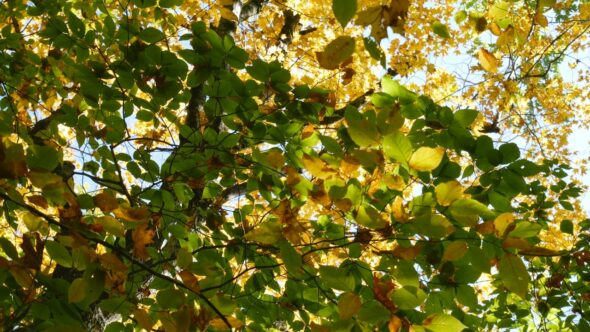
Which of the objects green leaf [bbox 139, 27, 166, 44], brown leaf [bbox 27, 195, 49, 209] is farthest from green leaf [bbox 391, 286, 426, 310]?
green leaf [bbox 139, 27, 166, 44]

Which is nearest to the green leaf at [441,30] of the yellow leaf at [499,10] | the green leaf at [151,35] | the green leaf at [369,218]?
the yellow leaf at [499,10]

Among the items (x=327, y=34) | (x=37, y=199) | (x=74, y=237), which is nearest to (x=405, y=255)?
(x=74, y=237)

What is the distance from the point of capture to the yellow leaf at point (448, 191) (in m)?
1.09

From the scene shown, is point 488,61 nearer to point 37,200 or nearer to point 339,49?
point 339,49

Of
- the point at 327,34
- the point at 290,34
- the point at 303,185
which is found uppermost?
the point at 327,34

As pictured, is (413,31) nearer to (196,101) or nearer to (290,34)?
(290,34)

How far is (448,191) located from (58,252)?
1.10 metres

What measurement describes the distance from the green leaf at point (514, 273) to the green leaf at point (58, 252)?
118 centimetres

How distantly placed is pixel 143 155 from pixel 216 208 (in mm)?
478

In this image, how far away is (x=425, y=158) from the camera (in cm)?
109

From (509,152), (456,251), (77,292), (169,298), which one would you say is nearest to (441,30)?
(509,152)

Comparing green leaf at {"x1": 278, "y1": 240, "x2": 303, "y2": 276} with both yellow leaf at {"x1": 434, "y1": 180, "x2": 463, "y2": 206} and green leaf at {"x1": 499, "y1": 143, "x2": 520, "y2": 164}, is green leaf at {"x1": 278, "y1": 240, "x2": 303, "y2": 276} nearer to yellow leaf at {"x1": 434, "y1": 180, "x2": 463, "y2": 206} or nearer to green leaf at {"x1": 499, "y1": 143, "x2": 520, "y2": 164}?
yellow leaf at {"x1": 434, "y1": 180, "x2": 463, "y2": 206}

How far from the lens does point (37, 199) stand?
1.26 meters

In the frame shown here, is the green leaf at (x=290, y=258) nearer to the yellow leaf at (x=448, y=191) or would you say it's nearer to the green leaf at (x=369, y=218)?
the green leaf at (x=369, y=218)
